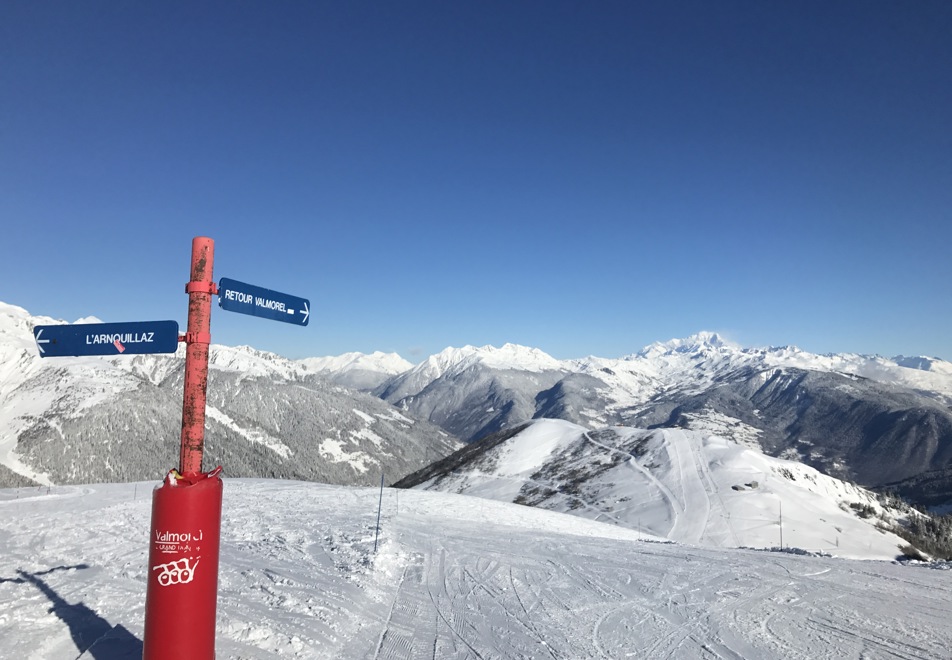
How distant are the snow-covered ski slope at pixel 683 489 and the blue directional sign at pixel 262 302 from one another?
36163 millimetres

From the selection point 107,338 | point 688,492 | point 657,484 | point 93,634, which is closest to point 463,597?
point 93,634

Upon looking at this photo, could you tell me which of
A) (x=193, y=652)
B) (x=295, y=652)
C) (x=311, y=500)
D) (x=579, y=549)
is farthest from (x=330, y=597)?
(x=311, y=500)

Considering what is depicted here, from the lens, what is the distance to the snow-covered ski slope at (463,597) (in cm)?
880

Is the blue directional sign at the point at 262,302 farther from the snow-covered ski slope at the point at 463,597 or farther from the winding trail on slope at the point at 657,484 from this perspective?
the winding trail on slope at the point at 657,484

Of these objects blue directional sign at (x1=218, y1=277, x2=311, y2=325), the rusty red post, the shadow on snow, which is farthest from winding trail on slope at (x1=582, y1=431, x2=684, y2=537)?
the rusty red post

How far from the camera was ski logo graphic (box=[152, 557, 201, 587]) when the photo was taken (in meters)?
5.96

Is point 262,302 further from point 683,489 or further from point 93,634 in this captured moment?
point 683,489

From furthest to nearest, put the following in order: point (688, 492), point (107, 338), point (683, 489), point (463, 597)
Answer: point (683, 489)
point (688, 492)
point (463, 597)
point (107, 338)

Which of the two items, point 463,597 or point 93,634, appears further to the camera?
point 463,597

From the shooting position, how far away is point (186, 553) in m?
5.98

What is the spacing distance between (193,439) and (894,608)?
1495 cm

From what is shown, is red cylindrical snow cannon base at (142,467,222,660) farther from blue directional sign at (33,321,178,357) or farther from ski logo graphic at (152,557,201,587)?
blue directional sign at (33,321,178,357)

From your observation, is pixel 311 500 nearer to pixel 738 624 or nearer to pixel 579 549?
pixel 579 549

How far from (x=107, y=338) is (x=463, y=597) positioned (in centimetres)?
884
